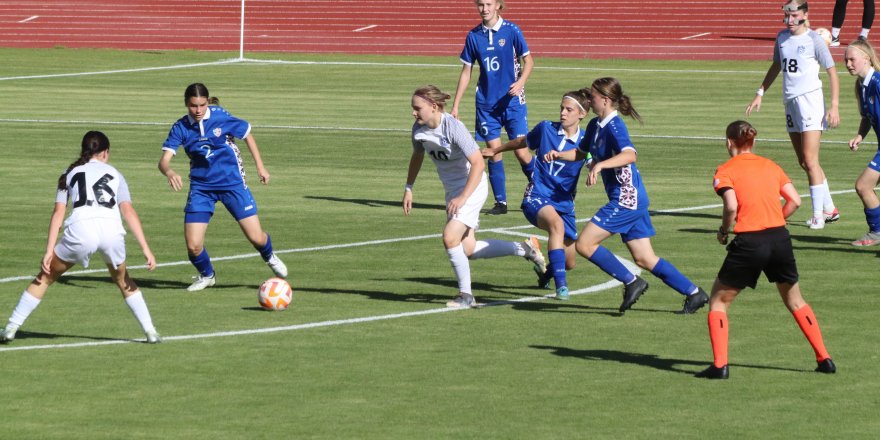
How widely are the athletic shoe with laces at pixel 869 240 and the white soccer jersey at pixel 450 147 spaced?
5.00m

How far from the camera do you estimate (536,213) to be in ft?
43.3

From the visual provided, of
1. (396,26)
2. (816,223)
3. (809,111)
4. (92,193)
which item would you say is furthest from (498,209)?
(396,26)

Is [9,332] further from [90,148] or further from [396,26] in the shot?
[396,26]

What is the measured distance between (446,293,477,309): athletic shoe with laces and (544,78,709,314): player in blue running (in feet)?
3.42

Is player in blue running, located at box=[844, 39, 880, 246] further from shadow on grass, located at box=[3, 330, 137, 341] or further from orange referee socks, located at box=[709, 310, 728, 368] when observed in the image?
shadow on grass, located at box=[3, 330, 137, 341]

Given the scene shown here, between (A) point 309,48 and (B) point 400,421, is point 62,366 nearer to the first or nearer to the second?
(B) point 400,421

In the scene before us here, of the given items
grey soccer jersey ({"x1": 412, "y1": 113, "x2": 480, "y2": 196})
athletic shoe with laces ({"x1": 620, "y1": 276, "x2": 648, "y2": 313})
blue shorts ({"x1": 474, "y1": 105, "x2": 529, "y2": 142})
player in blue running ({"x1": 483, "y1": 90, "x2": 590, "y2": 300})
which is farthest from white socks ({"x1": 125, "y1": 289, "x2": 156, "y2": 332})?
blue shorts ({"x1": 474, "y1": 105, "x2": 529, "y2": 142})

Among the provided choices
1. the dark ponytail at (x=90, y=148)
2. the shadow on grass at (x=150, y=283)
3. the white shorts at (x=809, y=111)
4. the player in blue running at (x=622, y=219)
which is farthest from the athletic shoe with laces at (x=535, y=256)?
the white shorts at (x=809, y=111)

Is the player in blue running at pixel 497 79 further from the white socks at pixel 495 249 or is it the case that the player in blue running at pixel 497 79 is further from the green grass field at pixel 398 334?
the white socks at pixel 495 249

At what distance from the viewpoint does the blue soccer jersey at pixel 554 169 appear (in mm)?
13148

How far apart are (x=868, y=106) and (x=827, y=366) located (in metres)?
6.17

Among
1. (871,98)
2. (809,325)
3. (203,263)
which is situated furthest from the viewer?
(871,98)

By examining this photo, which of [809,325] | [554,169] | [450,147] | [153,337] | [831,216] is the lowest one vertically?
[831,216]

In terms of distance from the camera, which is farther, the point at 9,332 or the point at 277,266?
the point at 277,266
